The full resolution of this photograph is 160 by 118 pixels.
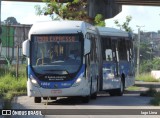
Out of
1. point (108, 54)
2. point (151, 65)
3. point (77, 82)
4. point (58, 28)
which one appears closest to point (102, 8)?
point (108, 54)

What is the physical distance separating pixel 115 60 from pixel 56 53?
20.8ft

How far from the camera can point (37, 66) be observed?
2102cm

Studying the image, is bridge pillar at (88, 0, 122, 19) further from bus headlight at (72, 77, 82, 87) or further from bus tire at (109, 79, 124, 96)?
bus headlight at (72, 77, 82, 87)

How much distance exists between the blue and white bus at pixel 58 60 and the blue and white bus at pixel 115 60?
3890mm

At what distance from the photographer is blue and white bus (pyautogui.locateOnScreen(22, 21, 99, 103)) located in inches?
816

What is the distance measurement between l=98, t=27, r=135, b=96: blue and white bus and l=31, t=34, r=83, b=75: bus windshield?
419cm

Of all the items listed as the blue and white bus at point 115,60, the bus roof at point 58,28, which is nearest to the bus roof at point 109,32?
the blue and white bus at point 115,60

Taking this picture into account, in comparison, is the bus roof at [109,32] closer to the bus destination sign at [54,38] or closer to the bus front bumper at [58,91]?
the bus destination sign at [54,38]

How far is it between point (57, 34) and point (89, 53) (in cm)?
150

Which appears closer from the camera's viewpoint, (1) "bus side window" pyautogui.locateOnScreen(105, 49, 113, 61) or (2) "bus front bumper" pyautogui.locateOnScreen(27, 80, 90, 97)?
(2) "bus front bumper" pyautogui.locateOnScreen(27, 80, 90, 97)

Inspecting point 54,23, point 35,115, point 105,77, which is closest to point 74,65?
point 54,23

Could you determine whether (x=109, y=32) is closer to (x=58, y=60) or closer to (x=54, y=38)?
(x=54, y=38)

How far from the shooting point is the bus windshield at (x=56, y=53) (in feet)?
68.4

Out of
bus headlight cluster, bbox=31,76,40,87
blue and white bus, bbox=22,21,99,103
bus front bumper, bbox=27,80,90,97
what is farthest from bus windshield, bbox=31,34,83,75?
bus front bumper, bbox=27,80,90,97
